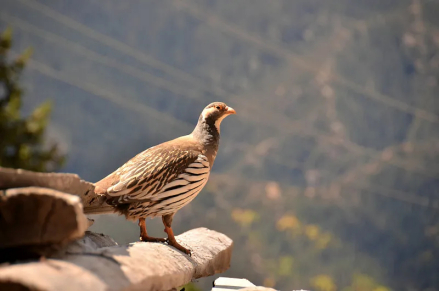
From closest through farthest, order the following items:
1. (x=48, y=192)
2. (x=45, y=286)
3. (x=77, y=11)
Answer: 1. (x=45, y=286)
2. (x=48, y=192)
3. (x=77, y=11)

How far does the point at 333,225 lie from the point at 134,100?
16.1ft

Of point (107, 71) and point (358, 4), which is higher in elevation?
point (358, 4)

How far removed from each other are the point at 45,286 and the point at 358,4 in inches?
389

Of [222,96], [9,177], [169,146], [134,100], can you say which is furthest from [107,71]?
[9,177]

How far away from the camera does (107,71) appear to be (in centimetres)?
1046

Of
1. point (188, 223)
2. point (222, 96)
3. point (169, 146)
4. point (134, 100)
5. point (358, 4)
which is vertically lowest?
point (188, 223)

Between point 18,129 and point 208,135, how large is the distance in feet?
18.1

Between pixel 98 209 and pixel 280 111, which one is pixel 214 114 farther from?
pixel 280 111

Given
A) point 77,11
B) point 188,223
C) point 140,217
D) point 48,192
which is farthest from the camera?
point 77,11

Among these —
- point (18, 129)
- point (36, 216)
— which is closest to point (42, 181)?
point (36, 216)

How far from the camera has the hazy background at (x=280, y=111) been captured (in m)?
9.96

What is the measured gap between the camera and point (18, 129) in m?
8.55

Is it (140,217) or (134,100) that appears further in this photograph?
(134,100)

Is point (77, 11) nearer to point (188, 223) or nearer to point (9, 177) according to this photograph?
point (188, 223)
